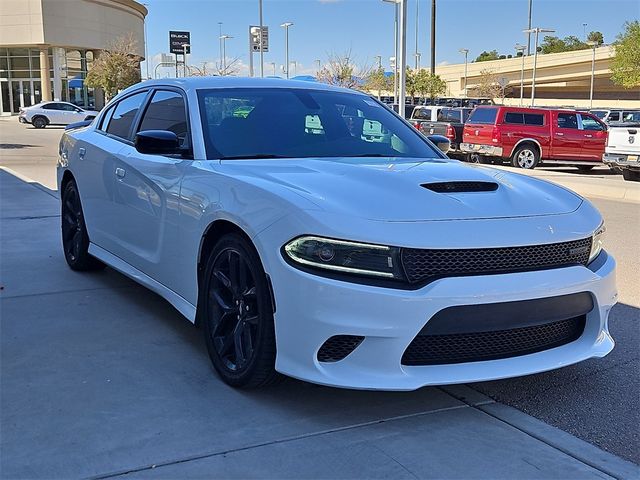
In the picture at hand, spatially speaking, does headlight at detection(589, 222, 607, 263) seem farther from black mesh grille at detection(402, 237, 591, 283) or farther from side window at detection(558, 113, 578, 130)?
side window at detection(558, 113, 578, 130)

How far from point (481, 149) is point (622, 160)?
462cm

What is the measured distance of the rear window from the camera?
19.8m

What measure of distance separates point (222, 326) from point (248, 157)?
105 cm

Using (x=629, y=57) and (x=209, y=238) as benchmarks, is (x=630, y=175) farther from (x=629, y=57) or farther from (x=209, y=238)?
(x=629, y=57)

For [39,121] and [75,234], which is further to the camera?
[39,121]

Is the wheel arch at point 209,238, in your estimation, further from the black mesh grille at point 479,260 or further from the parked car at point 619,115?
the parked car at point 619,115

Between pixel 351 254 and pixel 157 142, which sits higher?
pixel 157 142

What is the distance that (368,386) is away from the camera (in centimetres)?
312

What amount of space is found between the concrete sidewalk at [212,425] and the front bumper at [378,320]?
279 mm

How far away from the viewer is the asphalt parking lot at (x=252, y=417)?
2947 millimetres

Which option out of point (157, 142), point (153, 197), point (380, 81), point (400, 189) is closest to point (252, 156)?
point (157, 142)

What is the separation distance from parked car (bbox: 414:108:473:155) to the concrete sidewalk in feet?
59.1

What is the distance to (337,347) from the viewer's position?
3188mm

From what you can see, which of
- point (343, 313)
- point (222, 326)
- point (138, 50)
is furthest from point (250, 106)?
point (138, 50)
